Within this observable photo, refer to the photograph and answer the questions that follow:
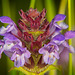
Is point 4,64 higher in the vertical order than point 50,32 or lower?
lower

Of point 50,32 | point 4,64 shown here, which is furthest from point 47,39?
point 4,64

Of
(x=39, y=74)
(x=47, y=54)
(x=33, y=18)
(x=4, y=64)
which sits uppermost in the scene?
(x=33, y=18)

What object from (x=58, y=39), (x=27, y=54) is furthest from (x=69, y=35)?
(x=27, y=54)

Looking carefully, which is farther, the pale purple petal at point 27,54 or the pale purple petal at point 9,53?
the pale purple petal at point 9,53

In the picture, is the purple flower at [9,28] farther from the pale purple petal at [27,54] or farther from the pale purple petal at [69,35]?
the pale purple petal at [69,35]

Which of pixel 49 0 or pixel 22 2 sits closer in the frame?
pixel 49 0

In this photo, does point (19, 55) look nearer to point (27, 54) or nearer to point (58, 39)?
point (27, 54)

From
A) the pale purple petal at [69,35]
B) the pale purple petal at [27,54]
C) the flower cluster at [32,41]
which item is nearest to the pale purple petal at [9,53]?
the flower cluster at [32,41]

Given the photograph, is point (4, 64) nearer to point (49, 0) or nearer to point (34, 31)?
point (49, 0)
